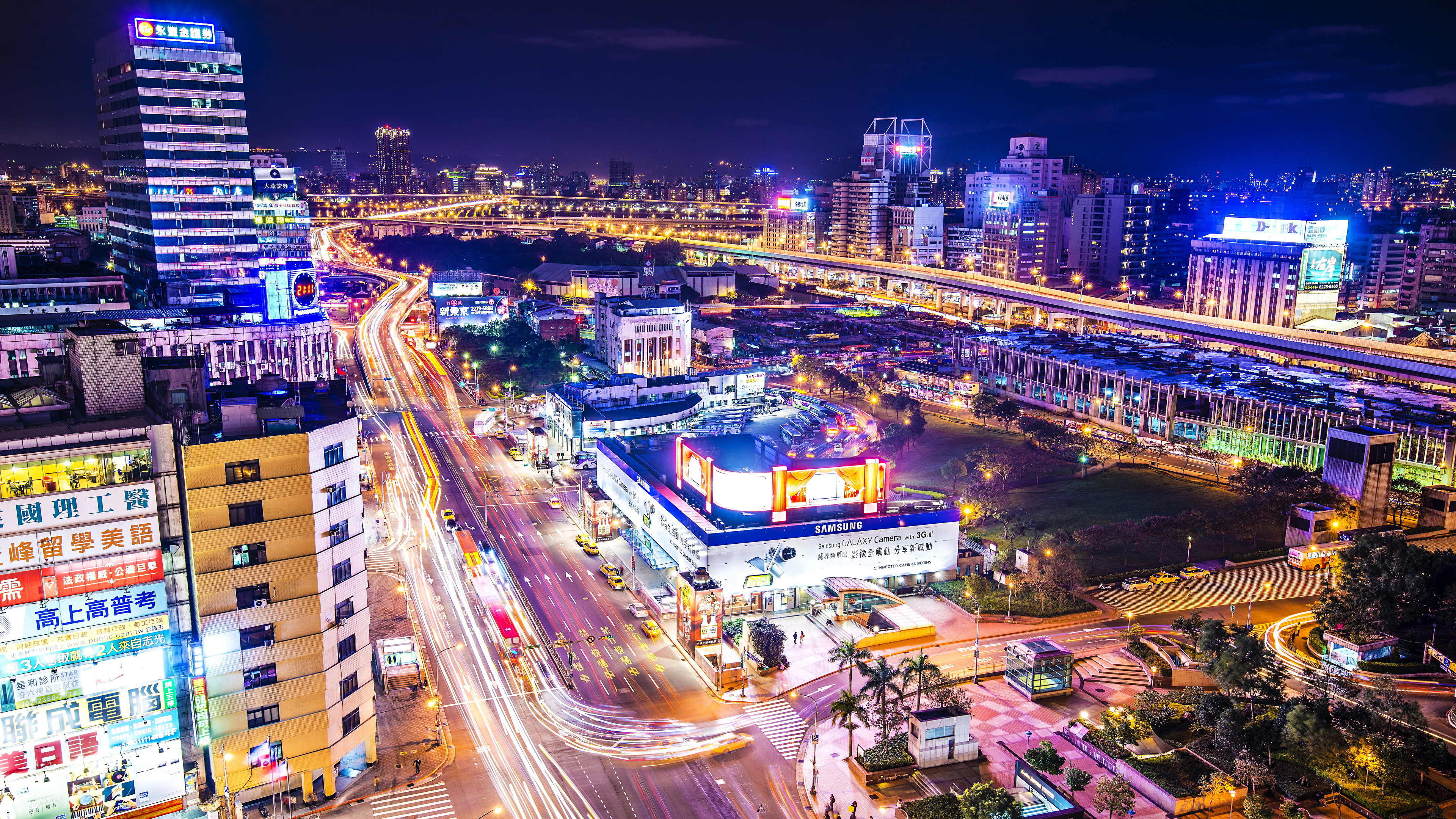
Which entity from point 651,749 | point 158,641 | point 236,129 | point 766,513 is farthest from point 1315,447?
point 236,129

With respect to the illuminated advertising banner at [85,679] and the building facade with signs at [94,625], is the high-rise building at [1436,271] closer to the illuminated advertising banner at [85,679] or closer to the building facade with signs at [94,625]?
the building facade with signs at [94,625]

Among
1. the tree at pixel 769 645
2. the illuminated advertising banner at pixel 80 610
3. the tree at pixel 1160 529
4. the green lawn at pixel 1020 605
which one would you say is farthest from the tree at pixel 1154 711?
the illuminated advertising banner at pixel 80 610

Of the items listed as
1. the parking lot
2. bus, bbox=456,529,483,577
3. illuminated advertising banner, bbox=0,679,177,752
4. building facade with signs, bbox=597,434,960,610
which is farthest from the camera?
bus, bbox=456,529,483,577

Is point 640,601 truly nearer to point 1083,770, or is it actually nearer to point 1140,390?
point 1083,770

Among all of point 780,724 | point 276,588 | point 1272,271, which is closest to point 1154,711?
point 780,724

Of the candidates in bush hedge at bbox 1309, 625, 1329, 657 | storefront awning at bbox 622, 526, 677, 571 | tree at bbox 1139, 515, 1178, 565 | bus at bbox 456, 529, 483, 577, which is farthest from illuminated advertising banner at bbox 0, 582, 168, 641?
tree at bbox 1139, 515, 1178, 565

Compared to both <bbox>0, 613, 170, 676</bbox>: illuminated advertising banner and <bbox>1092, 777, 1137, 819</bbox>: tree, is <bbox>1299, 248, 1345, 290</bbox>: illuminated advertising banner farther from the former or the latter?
<bbox>0, 613, 170, 676</bbox>: illuminated advertising banner
